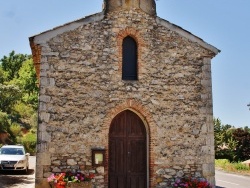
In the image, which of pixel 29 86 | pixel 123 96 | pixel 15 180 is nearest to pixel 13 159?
pixel 15 180

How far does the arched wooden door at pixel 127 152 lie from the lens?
10688mm

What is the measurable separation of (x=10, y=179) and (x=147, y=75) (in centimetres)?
839

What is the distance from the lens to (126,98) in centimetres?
1077

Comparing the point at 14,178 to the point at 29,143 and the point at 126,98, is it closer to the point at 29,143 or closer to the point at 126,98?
the point at 126,98

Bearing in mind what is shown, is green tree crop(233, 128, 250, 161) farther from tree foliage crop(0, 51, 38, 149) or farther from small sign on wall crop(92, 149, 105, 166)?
small sign on wall crop(92, 149, 105, 166)

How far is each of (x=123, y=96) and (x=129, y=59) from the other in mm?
1341

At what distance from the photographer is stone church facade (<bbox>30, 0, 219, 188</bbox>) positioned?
10281 millimetres

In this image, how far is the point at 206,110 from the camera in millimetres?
11281

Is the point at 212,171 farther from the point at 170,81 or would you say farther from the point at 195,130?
the point at 170,81

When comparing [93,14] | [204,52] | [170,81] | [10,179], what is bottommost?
[10,179]

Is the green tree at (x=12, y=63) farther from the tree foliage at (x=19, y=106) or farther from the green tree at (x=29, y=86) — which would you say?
the green tree at (x=29, y=86)

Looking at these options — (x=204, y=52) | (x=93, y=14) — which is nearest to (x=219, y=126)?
(x=204, y=52)

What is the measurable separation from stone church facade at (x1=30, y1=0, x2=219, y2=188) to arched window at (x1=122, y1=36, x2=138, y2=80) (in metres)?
0.03

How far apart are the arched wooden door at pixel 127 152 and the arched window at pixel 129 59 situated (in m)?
1.22
